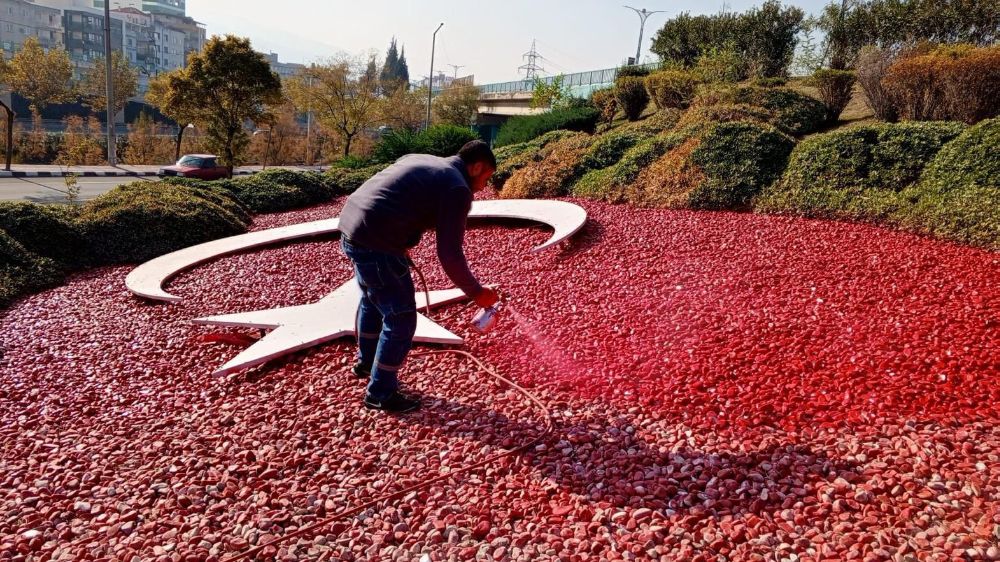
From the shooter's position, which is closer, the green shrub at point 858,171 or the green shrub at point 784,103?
the green shrub at point 858,171

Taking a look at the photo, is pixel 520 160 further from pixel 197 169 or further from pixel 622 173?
pixel 197 169

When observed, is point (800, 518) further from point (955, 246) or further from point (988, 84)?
point (988, 84)

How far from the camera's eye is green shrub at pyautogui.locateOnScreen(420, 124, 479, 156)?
626 inches

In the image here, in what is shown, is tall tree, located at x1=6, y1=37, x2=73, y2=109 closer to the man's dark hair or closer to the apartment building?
the man's dark hair

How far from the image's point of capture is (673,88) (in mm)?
15773

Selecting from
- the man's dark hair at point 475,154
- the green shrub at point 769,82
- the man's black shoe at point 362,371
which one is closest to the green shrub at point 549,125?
the green shrub at point 769,82

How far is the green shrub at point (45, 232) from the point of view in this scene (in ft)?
25.5

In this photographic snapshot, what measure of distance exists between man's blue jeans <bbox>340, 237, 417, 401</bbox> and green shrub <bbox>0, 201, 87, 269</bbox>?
6297 mm

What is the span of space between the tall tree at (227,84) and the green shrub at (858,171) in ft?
64.9

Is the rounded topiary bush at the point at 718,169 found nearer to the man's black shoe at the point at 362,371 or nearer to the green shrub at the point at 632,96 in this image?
the man's black shoe at the point at 362,371

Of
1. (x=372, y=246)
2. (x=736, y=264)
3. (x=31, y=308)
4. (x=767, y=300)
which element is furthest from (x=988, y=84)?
(x=31, y=308)

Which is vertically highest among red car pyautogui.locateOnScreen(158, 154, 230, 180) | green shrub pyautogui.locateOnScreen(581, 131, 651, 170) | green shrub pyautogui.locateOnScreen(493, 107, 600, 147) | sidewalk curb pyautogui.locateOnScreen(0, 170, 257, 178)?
green shrub pyautogui.locateOnScreen(493, 107, 600, 147)

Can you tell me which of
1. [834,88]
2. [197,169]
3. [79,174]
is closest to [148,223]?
[834,88]

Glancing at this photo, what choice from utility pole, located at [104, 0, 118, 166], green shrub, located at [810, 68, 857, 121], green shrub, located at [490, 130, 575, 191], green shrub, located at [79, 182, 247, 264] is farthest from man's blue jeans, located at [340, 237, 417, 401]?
utility pole, located at [104, 0, 118, 166]
